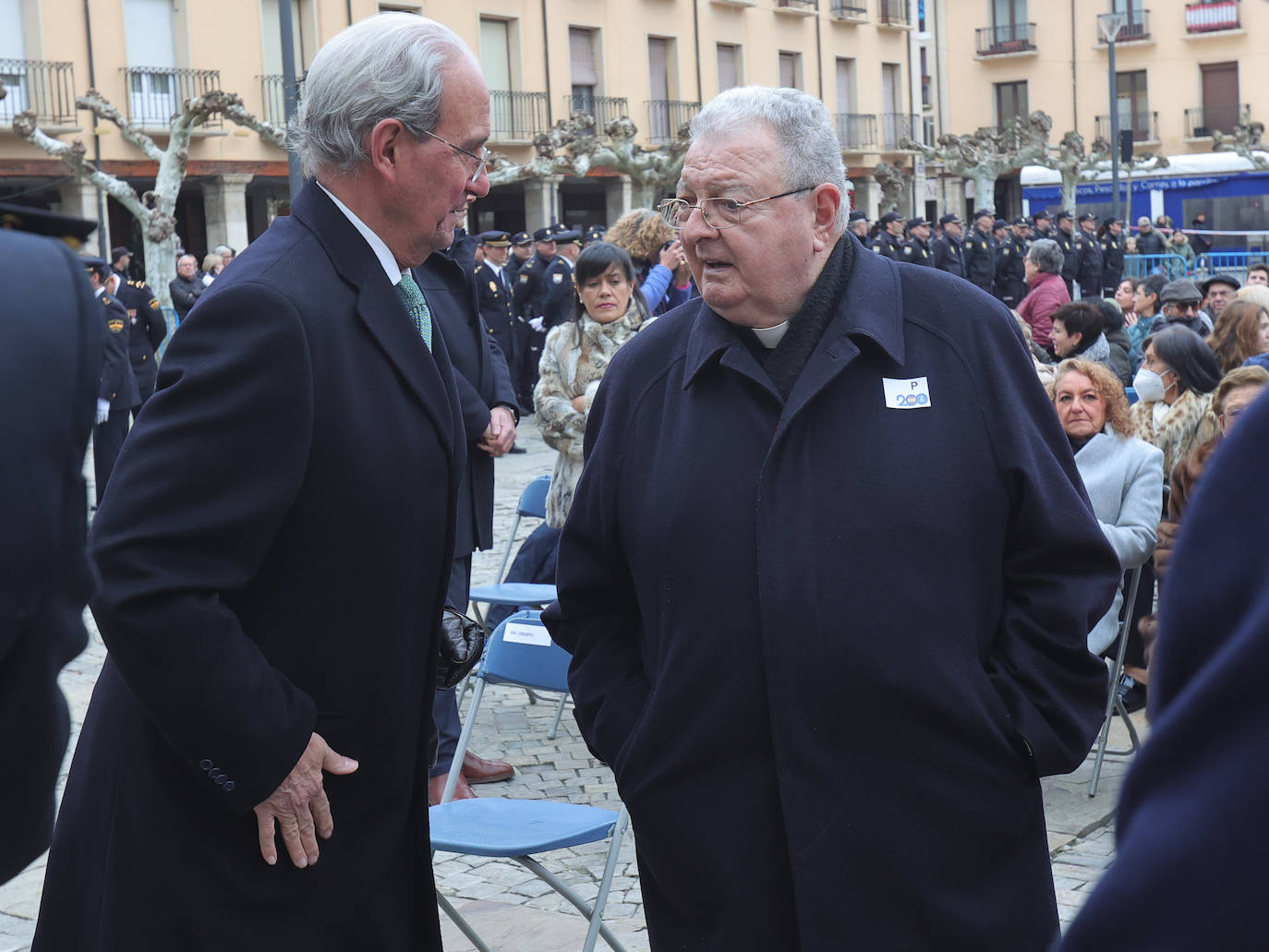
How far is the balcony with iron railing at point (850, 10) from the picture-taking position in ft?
136

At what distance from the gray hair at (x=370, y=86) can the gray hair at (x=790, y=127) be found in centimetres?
46

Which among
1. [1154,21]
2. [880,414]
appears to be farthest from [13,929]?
[1154,21]

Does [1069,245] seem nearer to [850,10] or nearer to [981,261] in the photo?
[981,261]

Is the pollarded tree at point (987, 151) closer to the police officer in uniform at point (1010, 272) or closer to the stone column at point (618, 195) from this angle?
the stone column at point (618, 195)

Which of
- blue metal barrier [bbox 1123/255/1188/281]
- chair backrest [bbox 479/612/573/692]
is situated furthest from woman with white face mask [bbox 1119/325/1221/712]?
blue metal barrier [bbox 1123/255/1188/281]

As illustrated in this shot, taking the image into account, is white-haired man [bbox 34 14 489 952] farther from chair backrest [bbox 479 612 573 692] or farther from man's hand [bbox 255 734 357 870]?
chair backrest [bbox 479 612 573 692]

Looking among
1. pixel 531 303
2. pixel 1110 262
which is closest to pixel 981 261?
pixel 1110 262

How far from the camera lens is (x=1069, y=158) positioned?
4012 centimetres

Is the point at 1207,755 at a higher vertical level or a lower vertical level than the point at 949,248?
lower

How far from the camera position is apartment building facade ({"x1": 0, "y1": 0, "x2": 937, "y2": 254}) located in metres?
27.2

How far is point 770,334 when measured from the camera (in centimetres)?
263

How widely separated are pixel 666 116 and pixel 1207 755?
37072 mm

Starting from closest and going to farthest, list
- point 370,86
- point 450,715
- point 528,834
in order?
point 370,86, point 528,834, point 450,715

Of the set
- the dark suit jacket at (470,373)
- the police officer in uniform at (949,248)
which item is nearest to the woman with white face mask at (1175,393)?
the dark suit jacket at (470,373)
